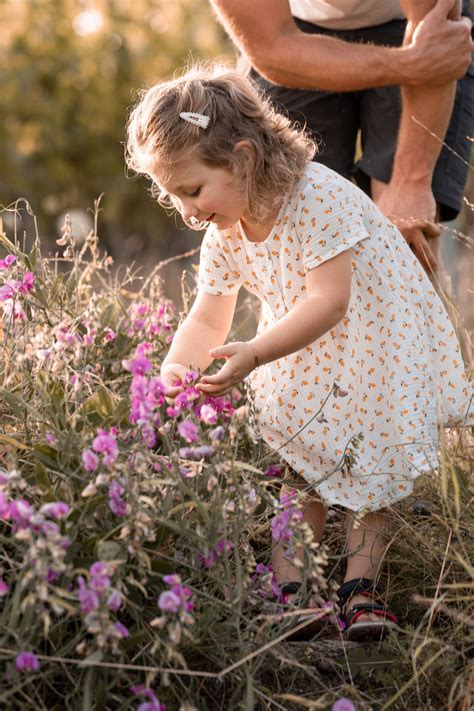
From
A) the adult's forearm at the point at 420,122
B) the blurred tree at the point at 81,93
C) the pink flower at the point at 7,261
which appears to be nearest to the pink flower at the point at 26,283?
the pink flower at the point at 7,261

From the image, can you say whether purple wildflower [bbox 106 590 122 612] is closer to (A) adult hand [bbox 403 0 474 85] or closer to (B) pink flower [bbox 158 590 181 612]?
(B) pink flower [bbox 158 590 181 612]

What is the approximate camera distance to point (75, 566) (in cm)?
183

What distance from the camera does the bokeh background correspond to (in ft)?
43.2

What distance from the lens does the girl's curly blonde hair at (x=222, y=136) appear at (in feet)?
7.80

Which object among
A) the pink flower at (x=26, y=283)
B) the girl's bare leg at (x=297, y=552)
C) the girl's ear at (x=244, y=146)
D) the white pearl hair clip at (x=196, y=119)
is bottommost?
the girl's bare leg at (x=297, y=552)

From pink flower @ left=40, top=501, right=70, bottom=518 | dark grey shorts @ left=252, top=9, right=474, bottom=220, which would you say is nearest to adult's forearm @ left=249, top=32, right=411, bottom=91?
dark grey shorts @ left=252, top=9, right=474, bottom=220

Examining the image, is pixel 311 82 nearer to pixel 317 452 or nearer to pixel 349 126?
pixel 349 126

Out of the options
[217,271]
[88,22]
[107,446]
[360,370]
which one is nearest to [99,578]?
[107,446]

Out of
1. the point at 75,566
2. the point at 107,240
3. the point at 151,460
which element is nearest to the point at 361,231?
the point at 151,460

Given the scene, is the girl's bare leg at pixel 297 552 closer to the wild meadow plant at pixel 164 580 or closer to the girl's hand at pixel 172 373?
the wild meadow plant at pixel 164 580

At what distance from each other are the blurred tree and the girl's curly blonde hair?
10.2m

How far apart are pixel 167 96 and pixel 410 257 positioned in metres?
0.75

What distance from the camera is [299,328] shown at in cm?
232

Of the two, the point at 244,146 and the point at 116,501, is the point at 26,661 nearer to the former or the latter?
the point at 116,501
